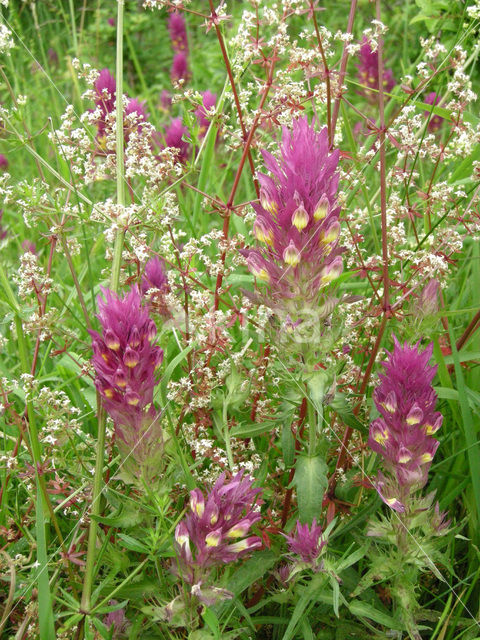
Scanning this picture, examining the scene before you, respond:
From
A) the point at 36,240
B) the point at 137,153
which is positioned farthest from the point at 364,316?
the point at 36,240

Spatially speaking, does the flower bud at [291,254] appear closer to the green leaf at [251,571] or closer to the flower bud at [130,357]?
the flower bud at [130,357]

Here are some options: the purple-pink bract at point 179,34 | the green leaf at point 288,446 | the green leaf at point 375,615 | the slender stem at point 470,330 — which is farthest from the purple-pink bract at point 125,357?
the purple-pink bract at point 179,34

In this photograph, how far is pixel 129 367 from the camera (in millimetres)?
1591

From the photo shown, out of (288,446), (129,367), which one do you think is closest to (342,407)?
(288,446)

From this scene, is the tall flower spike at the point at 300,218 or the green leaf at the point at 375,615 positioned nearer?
the tall flower spike at the point at 300,218

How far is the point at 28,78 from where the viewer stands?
7.12 m

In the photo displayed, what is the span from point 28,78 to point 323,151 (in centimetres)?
639

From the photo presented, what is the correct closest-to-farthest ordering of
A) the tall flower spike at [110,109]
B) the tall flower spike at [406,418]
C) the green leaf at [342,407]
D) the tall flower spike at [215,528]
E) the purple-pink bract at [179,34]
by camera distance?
1. the tall flower spike at [215,528]
2. the tall flower spike at [406,418]
3. the green leaf at [342,407]
4. the tall flower spike at [110,109]
5. the purple-pink bract at [179,34]

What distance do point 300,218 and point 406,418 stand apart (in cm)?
53

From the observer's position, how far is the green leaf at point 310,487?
5.36 ft

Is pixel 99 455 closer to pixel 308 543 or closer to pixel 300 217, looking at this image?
pixel 308 543

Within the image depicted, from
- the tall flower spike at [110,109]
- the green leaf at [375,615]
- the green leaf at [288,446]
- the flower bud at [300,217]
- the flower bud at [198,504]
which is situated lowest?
the green leaf at [375,615]

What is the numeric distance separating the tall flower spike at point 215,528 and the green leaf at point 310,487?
136 millimetres

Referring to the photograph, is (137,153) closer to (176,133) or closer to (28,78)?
(176,133)
